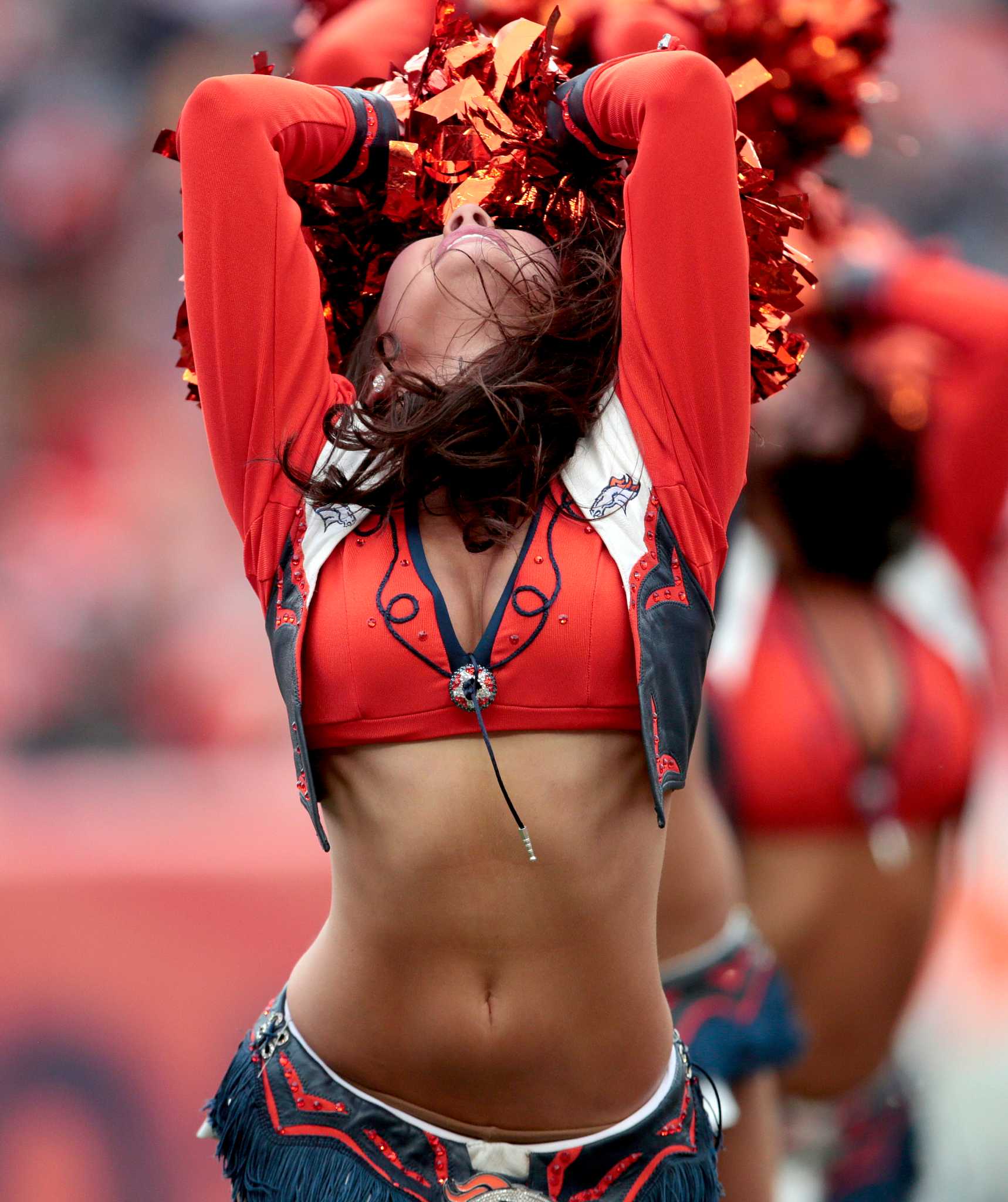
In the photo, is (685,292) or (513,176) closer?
(685,292)

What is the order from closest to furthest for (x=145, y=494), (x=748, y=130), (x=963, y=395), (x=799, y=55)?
(x=748, y=130)
(x=799, y=55)
(x=963, y=395)
(x=145, y=494)

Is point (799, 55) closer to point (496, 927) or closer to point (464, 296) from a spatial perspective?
point (464, 296)

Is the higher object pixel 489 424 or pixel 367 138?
pixel 367 138

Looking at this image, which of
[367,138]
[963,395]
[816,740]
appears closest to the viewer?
[367,138]

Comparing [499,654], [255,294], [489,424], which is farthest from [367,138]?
[499,654]

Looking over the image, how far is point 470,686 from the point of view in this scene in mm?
1595

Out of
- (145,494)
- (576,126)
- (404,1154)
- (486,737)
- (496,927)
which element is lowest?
(145,494)

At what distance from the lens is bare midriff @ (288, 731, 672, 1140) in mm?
1611

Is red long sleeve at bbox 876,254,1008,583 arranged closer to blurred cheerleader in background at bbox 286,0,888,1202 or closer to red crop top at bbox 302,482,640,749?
blurred cheerleader in background at bbox 286,0,888,1202

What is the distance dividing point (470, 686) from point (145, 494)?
432cm

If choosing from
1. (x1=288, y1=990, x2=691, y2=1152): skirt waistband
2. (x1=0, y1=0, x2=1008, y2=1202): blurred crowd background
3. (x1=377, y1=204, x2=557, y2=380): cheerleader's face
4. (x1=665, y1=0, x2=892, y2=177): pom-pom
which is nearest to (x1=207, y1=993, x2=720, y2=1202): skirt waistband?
(x1=288, y1=990, x2=691, y2=1152): skirt waistband

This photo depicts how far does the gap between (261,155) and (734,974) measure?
4.45 feet

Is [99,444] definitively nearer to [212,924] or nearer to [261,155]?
[212,924]

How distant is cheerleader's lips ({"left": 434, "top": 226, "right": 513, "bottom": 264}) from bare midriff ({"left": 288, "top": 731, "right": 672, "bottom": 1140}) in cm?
55
